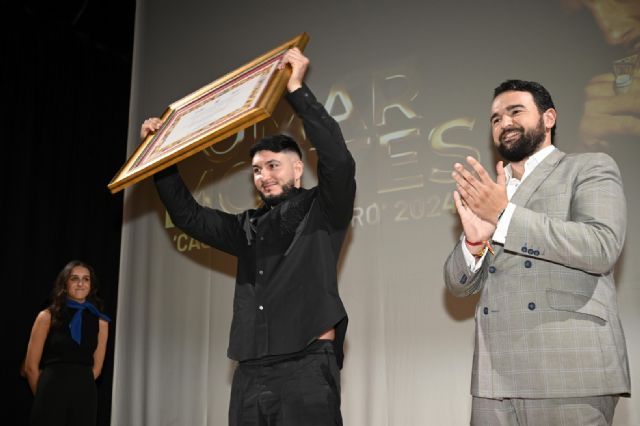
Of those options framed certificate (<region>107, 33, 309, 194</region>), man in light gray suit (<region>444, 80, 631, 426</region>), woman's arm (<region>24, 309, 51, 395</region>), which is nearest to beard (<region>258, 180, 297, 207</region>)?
framed certificate (<region>107, 33, 309, 194</region>)

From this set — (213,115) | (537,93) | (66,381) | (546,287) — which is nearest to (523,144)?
(537,93)

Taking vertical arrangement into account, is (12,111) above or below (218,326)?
above

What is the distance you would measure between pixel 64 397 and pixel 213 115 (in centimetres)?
249

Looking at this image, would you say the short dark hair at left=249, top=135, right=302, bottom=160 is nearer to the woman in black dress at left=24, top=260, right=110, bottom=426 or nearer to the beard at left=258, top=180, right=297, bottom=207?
the beard at left=258, top=180, right=297, bottom=207

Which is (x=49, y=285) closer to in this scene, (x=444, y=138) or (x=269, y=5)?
(x=269, y=5)

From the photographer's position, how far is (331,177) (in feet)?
7.92

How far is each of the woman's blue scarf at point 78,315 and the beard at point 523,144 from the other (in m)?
3.25

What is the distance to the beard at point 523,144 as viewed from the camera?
2.13 meters

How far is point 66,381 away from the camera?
4.28m

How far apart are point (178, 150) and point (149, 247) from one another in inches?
99.3

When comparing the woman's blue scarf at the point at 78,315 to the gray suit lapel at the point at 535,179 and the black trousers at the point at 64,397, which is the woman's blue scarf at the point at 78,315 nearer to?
the black trousers at the point at 64,397

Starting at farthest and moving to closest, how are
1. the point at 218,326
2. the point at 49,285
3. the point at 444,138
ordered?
the point at 49,285 → the point at 218,326 → the point at 444,138

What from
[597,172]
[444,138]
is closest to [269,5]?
[444,138]

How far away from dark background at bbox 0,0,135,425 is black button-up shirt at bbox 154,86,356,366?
2.91 metres
